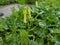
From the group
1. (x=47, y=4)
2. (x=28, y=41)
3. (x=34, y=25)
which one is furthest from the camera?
(x=47, y=4)

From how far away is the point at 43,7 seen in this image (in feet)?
8.31

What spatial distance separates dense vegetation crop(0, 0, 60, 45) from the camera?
1980mm

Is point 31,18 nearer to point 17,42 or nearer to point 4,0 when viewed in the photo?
point 17,42

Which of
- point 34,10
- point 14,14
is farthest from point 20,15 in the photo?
point 34,10

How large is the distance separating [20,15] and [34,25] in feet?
0.69

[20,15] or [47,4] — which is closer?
[20,15]

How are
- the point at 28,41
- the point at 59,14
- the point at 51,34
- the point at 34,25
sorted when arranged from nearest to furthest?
the point at 28,41, the point at 51,34, the point at 34,25, the point at 59,14

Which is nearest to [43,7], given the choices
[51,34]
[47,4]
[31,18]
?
[47,4]

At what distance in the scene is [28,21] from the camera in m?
2.26

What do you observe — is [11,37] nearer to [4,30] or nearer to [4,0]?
[4,30]

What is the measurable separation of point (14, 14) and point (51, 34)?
1.72 ft

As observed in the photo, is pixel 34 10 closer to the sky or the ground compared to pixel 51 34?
closer to the sky

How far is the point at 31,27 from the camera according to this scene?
2.22 meters

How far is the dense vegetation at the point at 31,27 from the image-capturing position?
1980 millimetres
